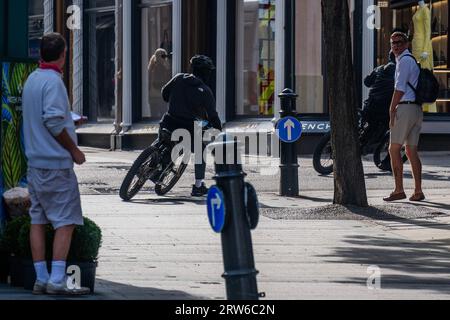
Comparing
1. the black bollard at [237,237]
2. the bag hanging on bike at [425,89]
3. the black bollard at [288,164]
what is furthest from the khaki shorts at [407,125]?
the black bollard at [237,237]

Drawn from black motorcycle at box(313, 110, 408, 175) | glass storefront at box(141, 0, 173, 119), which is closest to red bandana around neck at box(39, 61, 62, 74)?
black motorcycle at box(313, 110, 408, 175)

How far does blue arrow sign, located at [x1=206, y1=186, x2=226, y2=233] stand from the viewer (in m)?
5.86

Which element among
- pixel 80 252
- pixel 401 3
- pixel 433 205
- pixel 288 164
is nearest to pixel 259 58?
pixel 401 3

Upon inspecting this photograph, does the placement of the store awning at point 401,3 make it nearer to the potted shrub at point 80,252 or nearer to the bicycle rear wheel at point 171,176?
the bicycle rear wheel at point 171,176

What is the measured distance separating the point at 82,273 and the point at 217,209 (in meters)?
2.66

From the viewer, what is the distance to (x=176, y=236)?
1170cm

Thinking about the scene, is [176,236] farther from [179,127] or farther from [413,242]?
[179,127]

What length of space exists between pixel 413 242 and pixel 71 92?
61.0 feet

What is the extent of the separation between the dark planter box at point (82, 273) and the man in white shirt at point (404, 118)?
6.62m

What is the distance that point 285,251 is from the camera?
10758 millimetres

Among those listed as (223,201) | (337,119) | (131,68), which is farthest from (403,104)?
(131,68)

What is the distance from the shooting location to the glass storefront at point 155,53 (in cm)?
2586

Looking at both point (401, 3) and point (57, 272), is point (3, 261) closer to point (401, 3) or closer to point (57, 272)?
point (57, 272)

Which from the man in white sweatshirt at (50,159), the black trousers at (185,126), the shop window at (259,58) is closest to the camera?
the man in white sweatshirt at (50,159)
